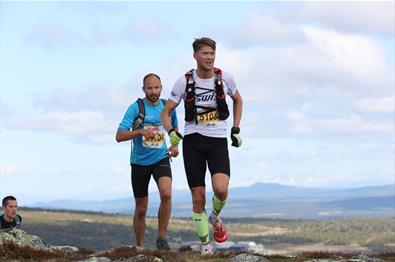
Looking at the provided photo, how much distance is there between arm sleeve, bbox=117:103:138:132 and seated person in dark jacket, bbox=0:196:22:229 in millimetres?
3292

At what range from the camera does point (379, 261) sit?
12984 mm

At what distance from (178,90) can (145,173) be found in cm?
251

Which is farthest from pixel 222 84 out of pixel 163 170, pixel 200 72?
pixel 163 170

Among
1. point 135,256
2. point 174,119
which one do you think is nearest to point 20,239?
point 135,256

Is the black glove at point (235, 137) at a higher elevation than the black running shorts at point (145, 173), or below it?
higher

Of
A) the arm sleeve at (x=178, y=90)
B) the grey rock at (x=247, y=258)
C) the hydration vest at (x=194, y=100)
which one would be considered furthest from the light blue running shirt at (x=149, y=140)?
the grey rock at (x=247, y=258)

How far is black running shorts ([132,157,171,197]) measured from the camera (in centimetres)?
1430

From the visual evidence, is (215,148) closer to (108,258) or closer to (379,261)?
(108,258)

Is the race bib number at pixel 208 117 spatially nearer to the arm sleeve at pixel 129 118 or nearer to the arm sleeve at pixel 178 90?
the arm sleeve at pixel 178 90

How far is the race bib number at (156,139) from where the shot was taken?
1411 cm

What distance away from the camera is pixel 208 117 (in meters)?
12.5

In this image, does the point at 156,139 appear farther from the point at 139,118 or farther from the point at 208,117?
the point at 208,117

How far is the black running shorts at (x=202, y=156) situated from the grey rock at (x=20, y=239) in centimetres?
360

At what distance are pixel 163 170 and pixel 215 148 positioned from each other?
2.01 meters
